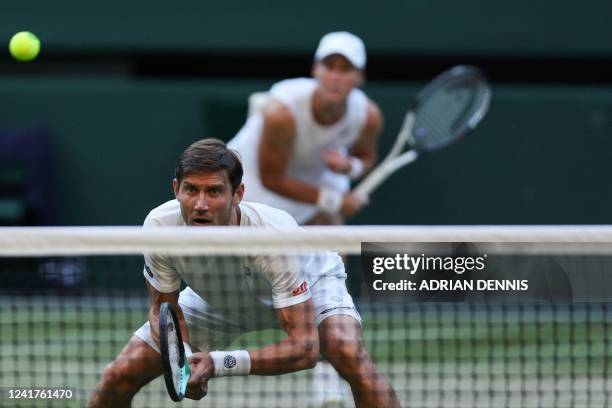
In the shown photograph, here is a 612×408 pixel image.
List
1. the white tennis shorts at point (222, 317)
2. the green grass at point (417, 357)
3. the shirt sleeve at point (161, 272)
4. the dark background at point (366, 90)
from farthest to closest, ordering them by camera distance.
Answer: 1. the dark background at point (366, 90)
2. the green grass at point (417, 357)
3. the white tennis shorts at point (222, 317)
4. the shirt sleeve at point (161, 272)

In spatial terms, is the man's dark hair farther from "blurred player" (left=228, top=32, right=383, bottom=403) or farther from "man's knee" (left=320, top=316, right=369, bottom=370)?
"blurred player" (left=228, top=32, right=383, bottom=403)

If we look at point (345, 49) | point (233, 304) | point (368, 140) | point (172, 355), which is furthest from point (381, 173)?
point (172, 355)

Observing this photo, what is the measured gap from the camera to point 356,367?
3525 millimetres

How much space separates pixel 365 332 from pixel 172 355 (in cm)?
308

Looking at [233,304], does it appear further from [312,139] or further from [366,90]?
[366,90]

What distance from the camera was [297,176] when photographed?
6.09 meters

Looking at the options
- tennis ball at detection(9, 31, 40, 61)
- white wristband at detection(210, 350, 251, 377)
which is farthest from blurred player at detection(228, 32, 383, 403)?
white wristband at detection(210, 350, 251, 377)

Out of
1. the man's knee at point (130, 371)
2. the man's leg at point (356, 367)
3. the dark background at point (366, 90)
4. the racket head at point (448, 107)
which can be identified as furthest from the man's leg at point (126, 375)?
the dark background at point (366, 90)

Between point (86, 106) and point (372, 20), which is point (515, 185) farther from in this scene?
point (86, 106)

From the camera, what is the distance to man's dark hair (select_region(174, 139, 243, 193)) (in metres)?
3.54

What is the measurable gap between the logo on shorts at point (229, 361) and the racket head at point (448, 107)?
2981 mm

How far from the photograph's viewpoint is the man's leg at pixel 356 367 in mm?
3498

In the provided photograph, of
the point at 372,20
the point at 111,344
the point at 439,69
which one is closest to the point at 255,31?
the point at 372,20

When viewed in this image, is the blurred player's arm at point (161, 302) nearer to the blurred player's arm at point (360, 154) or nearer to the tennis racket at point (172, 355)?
the tennis racket at point (172, 355)
